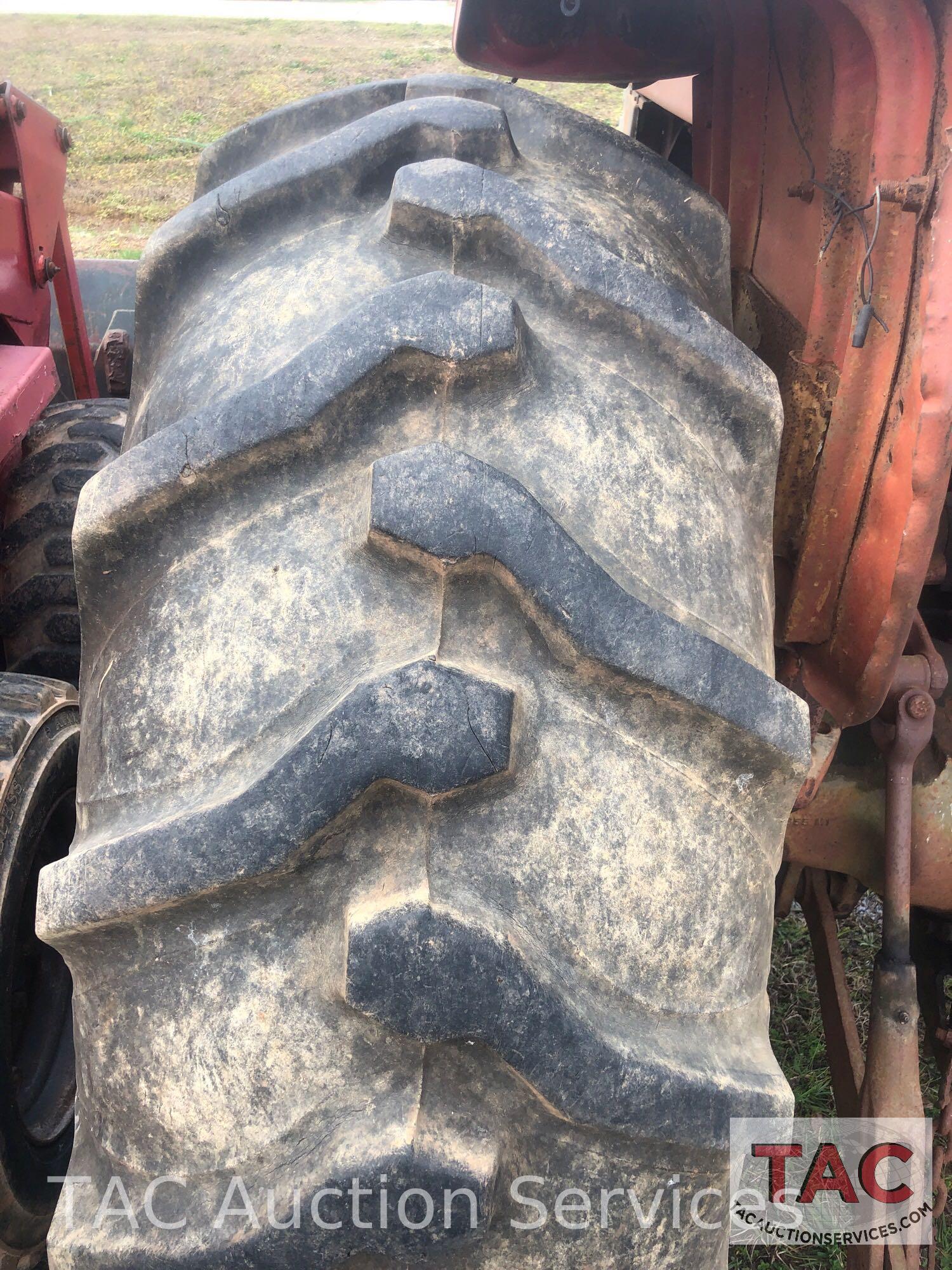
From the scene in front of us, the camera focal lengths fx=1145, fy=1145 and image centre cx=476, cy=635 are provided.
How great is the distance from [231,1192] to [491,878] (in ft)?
0.89

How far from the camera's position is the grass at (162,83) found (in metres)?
5.16

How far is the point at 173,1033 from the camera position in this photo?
77 centimetres

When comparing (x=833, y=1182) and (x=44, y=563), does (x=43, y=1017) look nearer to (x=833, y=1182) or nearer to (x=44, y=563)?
(x=44, y=563)

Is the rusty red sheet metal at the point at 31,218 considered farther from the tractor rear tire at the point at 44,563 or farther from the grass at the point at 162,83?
the grass at the point at 162,83

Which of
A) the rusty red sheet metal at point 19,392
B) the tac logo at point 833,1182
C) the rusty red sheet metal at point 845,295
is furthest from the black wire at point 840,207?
the rusty red sheet metal at point 19,392

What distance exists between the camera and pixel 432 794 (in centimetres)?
72

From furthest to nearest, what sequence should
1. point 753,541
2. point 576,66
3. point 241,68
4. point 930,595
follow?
point 241,68 < point 930,595 < point 576,66 < point 753,541

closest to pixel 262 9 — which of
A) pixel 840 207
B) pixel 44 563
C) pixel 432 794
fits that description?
pixel 44 563

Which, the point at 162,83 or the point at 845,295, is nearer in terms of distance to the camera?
the point at 845,295

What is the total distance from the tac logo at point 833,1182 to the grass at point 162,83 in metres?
4.09

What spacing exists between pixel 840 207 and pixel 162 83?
659 centimetres

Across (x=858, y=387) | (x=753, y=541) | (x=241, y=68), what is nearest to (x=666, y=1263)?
(x=753, y=541)

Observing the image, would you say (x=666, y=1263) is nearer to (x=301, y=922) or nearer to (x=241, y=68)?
(x=301, y=922)

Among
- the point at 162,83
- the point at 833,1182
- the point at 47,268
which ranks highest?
the point at 47,268
